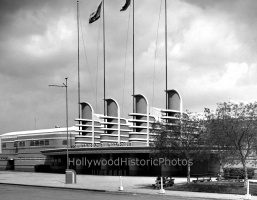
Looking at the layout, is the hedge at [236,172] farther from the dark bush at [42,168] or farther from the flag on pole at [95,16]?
the dark bush at [42,168]

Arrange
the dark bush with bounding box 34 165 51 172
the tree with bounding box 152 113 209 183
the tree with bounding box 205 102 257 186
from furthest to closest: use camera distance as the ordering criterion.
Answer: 1. the dark bush with bounding box 34 165 51 172
2. the tree with bounding box 152 113 209 183
3. the tree with bounding box 205 102 257 186

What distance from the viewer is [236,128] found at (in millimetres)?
31094

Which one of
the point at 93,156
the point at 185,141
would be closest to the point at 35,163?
the point at 93,156

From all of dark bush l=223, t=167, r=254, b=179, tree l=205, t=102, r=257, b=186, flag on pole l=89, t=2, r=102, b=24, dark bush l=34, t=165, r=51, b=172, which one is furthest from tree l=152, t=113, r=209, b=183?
dark bush l=34, t=165, r=51, b=172

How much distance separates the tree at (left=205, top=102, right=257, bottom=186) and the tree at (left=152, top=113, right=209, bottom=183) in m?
4.60

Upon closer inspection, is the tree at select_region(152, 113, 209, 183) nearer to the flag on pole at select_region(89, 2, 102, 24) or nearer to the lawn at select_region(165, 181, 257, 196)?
the lawn at select_region(165, 181, 257, 196)

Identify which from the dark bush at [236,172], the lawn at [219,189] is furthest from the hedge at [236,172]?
the lawn at [219,189]

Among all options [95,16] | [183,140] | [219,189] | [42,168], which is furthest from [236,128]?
[42,168]

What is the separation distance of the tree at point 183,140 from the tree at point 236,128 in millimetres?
4603

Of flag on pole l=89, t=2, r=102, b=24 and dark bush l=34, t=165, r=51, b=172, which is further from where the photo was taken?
dark bush l=34, t=165, r=51, b=172

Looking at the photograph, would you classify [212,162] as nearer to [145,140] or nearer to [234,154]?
[145,140]

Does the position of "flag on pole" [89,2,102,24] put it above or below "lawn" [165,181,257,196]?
above

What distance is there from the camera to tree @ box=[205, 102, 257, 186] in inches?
1218

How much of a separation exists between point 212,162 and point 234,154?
22.6 meters
